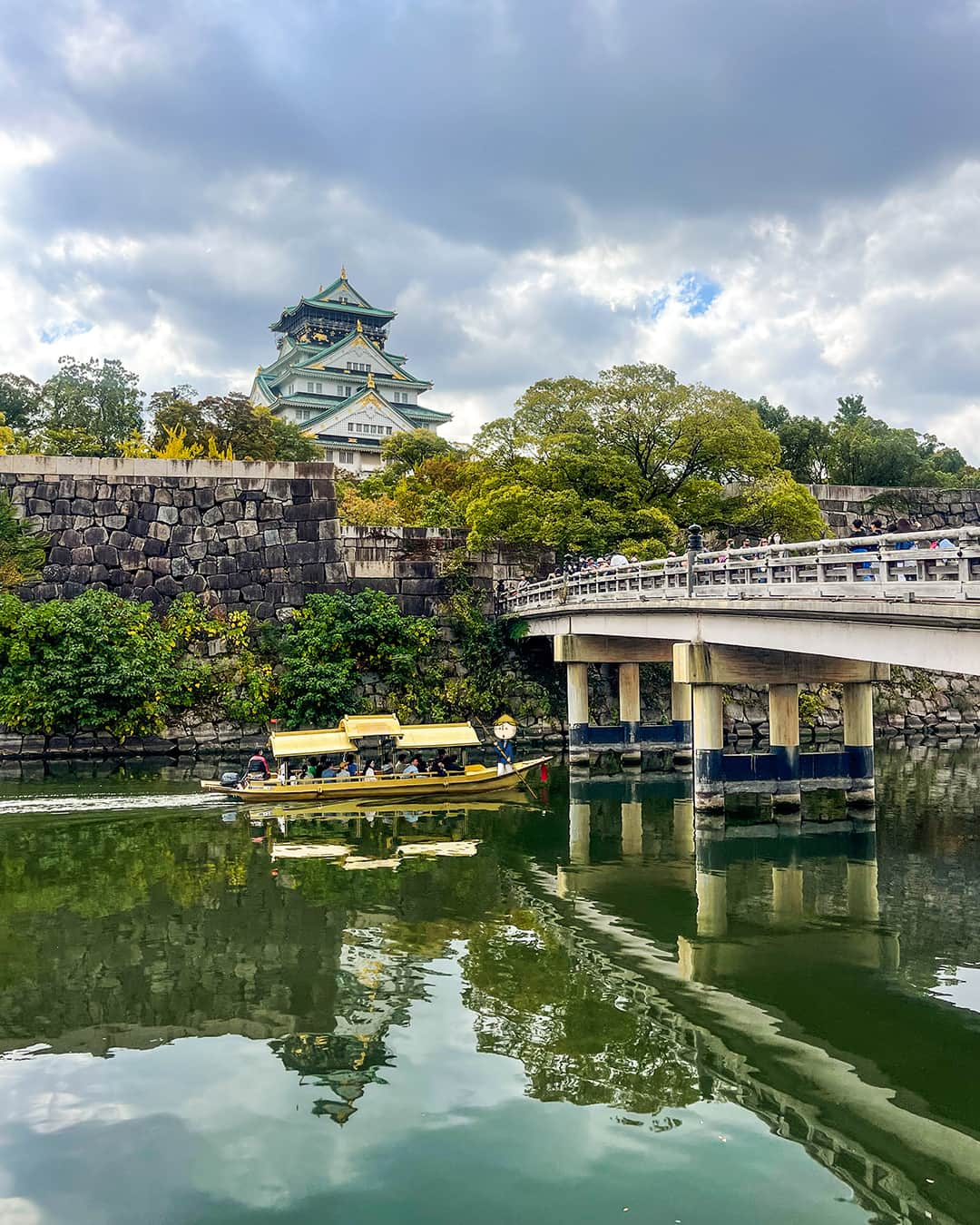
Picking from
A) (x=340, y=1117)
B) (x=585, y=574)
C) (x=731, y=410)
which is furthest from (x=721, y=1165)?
(x=731, y=410)

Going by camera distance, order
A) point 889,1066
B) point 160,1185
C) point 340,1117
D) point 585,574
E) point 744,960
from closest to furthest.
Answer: point 160,1185, point 340,1117, point 889,1066, point 744,960, point 585,574

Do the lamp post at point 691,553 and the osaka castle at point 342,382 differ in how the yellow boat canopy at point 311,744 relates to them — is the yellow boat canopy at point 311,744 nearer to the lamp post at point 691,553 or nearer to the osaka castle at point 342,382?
the lamp post at point 691,553

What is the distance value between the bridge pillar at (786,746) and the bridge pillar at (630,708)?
33.0 ft

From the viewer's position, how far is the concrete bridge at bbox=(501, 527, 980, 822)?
16.5 m

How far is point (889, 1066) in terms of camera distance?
11305 millimetres

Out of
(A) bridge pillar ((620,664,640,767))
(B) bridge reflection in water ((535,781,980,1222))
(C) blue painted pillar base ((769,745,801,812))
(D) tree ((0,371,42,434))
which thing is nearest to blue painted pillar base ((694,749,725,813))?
(B) bridge reflection in water ((535,781,980,1222))

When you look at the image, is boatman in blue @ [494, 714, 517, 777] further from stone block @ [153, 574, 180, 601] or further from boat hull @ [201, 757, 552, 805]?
stone block @ [153, 574, 180, 601]

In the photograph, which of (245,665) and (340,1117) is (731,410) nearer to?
(245,665)

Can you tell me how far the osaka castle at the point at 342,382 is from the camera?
86.2 meters

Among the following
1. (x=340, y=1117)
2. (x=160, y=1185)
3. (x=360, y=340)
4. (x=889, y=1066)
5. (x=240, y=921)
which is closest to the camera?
(x=160, y=1185)

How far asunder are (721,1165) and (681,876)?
1147cm

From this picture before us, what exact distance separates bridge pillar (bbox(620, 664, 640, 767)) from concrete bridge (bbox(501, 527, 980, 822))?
0.15 feet

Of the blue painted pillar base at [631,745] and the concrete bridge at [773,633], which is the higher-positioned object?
the concrete bridge at [773,633]

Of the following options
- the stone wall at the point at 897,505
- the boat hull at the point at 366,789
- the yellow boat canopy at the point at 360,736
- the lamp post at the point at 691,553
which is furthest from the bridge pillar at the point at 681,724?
the stone wall at the point at 897,505
